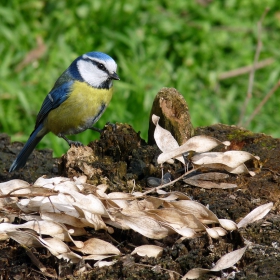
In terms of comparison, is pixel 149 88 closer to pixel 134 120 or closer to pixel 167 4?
pixel 134 120

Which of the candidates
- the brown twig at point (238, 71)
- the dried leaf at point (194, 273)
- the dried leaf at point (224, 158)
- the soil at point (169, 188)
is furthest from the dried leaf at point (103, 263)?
Result: the brown twig at point (238, 71)

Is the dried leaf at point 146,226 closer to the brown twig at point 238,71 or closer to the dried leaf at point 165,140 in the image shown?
the dried leaf at point 165,140

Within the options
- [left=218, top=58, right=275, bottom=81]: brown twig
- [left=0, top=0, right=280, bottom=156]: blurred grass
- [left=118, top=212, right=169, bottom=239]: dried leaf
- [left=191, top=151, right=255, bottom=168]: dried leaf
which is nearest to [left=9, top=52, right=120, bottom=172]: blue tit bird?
[left=0, top=0, right=280, bottom=156]: blurred grass

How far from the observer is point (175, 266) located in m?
2.13

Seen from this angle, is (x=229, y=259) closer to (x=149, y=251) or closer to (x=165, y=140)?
(x=149, y=251)

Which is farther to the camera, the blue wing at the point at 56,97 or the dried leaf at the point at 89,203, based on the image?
the blue wing at the point at 56,97

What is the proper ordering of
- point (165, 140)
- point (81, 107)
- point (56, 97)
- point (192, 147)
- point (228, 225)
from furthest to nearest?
point (56, 97) → point (81, 107) → point (165, 140) → point (192, 147) → point (228, 225)

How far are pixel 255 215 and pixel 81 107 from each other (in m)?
1.91

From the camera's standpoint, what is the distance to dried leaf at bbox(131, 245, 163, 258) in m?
2.21

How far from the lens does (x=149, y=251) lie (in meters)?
2.22

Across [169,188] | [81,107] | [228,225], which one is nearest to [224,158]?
[169,188]

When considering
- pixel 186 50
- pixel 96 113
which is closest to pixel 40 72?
pixel 186 50

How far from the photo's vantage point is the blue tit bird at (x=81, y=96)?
4020 mm

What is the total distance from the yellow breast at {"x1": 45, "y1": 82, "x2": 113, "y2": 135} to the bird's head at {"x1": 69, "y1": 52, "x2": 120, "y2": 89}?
0.16 ft
